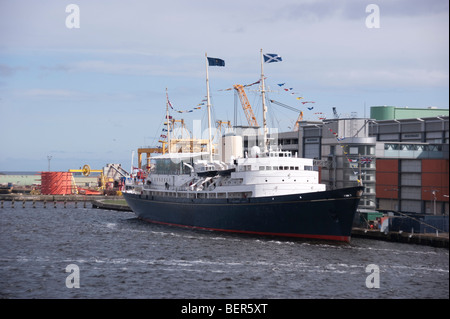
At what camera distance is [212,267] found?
41.2 metres

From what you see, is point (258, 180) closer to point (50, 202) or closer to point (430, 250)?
point (430, 250)

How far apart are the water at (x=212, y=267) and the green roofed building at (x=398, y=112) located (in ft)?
124

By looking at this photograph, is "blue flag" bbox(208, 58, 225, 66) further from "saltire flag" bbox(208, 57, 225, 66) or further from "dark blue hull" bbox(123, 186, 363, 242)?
"dark blue hull" bbox(123, 186, 363, 242)

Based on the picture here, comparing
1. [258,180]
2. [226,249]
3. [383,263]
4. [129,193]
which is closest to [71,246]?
[226,249]

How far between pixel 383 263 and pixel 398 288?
688 cm

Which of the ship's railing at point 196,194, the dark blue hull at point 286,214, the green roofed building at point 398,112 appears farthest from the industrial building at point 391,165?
the green roofed building at point 398,112

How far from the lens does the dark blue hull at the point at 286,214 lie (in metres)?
50.9

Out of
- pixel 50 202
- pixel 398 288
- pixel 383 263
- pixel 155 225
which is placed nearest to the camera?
pixel 398 288

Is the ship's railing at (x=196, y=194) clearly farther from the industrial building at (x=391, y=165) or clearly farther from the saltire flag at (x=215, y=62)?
the saltire flag at (x=215, y=62)

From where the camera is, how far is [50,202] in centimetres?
12675

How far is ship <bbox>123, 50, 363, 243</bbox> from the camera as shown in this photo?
51219 mm

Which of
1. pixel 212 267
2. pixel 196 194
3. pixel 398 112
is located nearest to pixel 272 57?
pixel 196 194

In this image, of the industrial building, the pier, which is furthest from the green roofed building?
the pier
